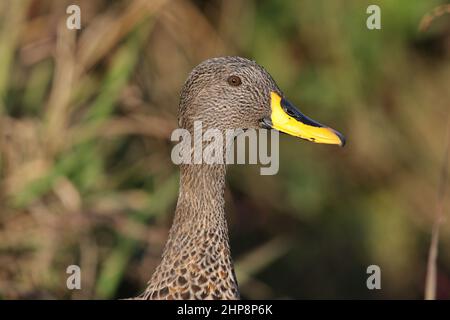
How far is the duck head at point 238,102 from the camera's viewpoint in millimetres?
3609

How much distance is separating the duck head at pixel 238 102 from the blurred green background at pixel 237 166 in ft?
4.35

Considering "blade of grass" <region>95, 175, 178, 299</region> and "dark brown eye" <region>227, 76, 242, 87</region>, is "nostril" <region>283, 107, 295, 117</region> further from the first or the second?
"blade of grass" <region>95, 175, 178, 299</region>

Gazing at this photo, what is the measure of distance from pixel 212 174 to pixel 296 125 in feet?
1.11

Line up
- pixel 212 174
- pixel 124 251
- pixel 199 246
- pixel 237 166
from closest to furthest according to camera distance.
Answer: pixel 199 246 → pixel 212 174 → pixel 124 251 → pixel 237 166

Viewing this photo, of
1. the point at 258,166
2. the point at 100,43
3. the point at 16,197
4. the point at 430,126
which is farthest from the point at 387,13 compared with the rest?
the point at 16,197

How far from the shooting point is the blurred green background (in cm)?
497

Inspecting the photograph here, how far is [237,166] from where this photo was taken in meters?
6.18

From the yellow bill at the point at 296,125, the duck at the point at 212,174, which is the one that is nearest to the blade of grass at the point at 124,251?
the duck at the point at 212,174

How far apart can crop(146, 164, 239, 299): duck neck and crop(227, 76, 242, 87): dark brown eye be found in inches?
11.4

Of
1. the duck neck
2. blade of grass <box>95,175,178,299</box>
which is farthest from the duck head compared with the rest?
blade of grass <box>95,175,178,299</box>

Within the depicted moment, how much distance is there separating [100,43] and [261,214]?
165cm

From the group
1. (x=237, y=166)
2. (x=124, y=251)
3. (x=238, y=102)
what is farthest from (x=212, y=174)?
(x=237, y=166)

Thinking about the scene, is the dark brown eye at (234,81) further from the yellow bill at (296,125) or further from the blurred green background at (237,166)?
the blurred green background at (237,166)

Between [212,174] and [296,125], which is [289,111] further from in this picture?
[212,174]
